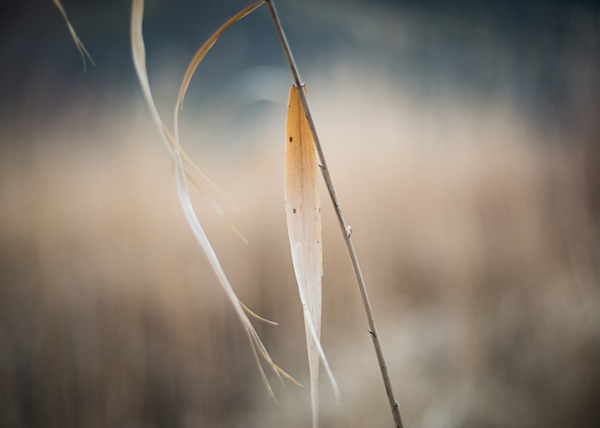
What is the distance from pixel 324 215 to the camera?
49 cm

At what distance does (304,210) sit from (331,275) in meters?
0.29

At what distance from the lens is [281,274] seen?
0.47 metres

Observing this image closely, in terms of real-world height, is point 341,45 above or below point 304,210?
above

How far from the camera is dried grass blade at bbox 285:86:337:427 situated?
0.65ft

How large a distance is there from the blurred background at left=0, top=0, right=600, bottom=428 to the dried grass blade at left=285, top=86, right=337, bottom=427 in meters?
0.26

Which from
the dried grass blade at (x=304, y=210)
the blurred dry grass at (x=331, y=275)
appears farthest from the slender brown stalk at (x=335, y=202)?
the blurred dry grass at (x=331, y=275)

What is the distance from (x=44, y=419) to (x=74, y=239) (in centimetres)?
21

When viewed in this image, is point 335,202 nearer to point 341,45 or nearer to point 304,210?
point 304,210

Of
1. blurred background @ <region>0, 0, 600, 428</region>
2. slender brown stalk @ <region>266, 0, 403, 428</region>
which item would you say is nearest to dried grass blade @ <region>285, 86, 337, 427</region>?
slender brown stalk @ <region>266, 0, 403, 428</region>

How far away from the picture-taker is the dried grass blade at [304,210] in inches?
7.8

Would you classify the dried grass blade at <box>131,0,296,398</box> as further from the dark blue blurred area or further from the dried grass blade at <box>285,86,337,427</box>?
the dark blue blurred area

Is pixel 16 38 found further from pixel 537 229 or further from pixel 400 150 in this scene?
pixel 537 229

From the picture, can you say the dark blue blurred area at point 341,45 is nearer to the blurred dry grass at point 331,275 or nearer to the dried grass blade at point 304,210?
the blurred dry grass at point 331,275

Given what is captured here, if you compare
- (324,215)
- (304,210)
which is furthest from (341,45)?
(304,210)
